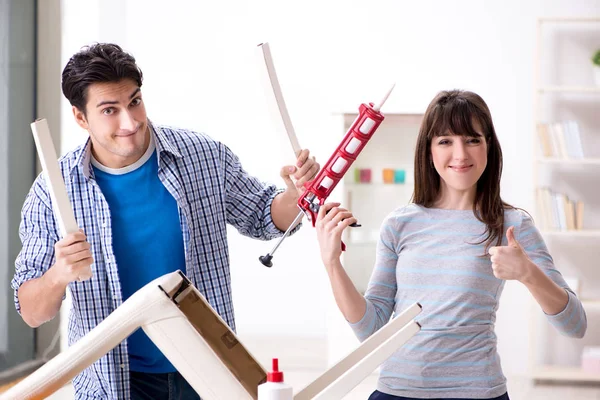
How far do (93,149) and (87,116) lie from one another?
0.35 feet

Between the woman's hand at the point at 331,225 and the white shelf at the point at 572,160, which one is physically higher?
the white shelf at the point at 572,160

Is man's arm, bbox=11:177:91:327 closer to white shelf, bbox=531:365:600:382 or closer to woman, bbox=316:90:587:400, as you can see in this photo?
woman, bbox=316:90:587:400

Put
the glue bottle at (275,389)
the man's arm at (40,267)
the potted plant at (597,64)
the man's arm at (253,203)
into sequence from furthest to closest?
the potted plant at (597,64) < the man's arm at (253,203) < the man's arm at (40,267) < the glue bottle at (275,389)

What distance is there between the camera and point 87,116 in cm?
162

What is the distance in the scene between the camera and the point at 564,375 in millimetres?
4641

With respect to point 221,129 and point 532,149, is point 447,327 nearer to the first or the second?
point 532,149

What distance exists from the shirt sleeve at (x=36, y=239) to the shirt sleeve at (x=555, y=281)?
95cm

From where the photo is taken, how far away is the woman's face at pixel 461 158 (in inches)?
59.5

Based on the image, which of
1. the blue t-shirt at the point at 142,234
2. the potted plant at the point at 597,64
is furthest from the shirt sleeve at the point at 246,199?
the potted plant at the point at 597,64

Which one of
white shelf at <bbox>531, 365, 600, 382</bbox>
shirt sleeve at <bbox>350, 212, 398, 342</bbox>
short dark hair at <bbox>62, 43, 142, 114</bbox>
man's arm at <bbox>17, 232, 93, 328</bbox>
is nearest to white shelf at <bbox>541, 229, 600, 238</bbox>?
white shelf at <bbox>531, 365, 600, 382</bbox>

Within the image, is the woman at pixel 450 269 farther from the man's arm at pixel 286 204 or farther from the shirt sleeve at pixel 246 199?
the shirt sleeve at pixel 246 199

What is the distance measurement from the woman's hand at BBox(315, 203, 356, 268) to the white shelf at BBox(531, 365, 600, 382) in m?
3.70

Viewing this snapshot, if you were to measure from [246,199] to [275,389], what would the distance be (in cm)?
87

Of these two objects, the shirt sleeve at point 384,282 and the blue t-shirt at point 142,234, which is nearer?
the shirt sleeve at point 384,282
